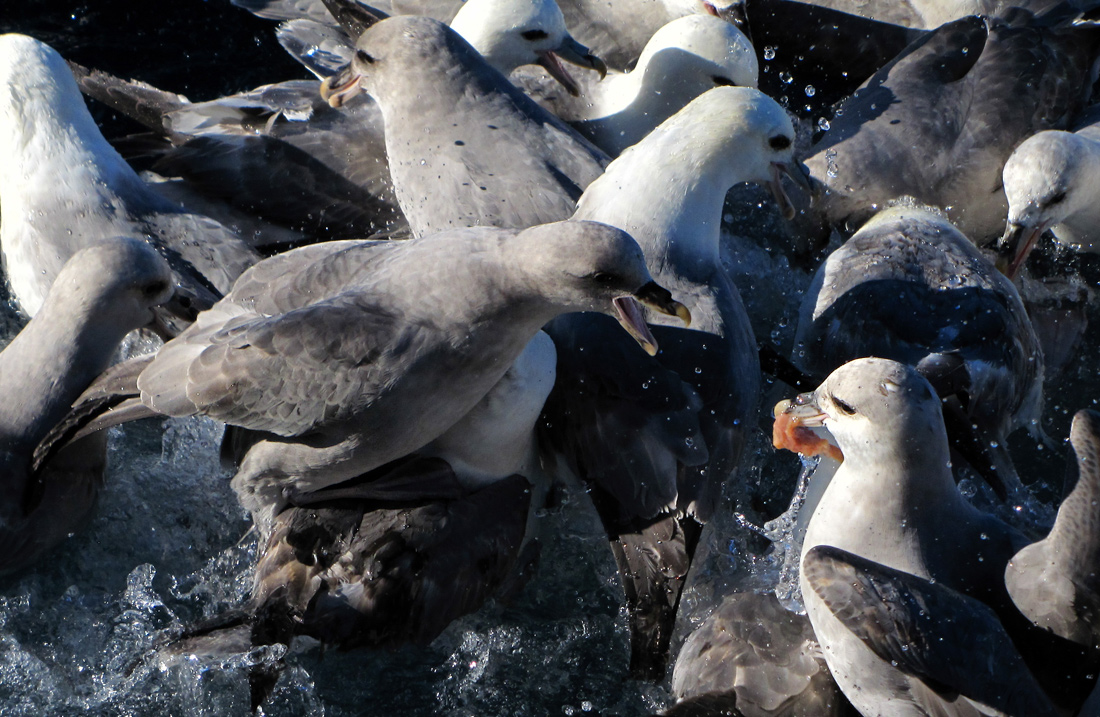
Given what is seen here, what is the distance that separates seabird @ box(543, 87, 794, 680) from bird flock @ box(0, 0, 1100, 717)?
0.03ft

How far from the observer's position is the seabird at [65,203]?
4016mm

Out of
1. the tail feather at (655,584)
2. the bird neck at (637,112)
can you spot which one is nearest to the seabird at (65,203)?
the bird neck at (637,112)

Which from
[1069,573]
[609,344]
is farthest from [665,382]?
[1069,573]

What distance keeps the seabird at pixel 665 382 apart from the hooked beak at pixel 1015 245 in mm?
935

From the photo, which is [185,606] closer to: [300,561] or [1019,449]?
[300,561]

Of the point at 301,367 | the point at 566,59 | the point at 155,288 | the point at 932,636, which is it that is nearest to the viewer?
the point at 932,636

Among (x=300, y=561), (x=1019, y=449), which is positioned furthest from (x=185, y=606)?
(x=1019, y=449)

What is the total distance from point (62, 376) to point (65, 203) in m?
0.86

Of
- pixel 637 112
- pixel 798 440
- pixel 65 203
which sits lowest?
pixel 65 203

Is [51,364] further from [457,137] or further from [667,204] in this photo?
[667,204]

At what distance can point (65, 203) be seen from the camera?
4059 millimetres

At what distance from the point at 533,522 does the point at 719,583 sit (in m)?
0.56

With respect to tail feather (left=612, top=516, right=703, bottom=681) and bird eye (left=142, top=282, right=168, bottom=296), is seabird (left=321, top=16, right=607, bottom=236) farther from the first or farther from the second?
tail feather (left=612, top=516, right=703, bottom=681)

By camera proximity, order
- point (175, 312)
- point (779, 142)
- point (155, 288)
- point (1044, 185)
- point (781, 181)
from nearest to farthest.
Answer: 1. point (155, 288)
2. point (175, 312)
3. point (779, 142)
4. point (781, 181)
5. point (1044, 185)
